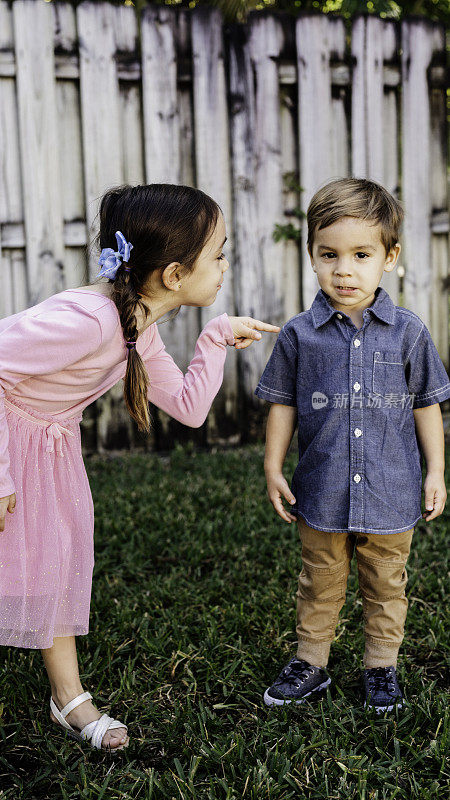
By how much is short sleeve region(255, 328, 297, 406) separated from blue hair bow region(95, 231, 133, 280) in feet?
1.69

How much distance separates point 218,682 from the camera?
2240mm

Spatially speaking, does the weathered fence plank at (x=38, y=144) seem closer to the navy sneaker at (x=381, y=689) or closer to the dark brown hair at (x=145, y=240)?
the dark brown hair at (x=145, y=240)

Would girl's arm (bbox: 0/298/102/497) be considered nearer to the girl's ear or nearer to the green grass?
the girl's ear

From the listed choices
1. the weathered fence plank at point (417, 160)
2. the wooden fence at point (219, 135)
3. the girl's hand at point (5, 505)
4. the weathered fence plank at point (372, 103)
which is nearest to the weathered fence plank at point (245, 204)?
the wooden fence at point (219, 135)

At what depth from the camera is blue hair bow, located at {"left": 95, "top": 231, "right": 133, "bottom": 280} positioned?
1913mm

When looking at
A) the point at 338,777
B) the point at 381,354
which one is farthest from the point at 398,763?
the point at 381,354

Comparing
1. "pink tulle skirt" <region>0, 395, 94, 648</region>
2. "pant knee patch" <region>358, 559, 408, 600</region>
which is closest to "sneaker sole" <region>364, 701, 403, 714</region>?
"pant knee patch" <region>358, 559, 408, 600</region>

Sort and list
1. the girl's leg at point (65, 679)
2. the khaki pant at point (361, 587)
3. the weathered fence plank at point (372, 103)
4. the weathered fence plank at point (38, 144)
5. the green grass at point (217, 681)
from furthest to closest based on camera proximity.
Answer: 1. the weathered fence plank at point (372, 103)
2. the weathered fence plank at point (38, 144)
3. the khaki pant at point (361, 587)
4. the girl's leg at point (65, 679)
5. the green grass at point (217, 681)

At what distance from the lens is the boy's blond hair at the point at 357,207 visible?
2010mm

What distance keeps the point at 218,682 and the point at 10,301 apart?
2771 mm

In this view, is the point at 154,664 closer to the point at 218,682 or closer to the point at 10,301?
the point at 218,682

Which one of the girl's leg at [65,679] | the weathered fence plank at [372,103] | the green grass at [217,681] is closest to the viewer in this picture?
the green grass at [217,681]

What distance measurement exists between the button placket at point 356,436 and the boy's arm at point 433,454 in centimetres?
20

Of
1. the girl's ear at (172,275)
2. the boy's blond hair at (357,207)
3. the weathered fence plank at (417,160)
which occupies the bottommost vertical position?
the girl's ear at (172,275)
